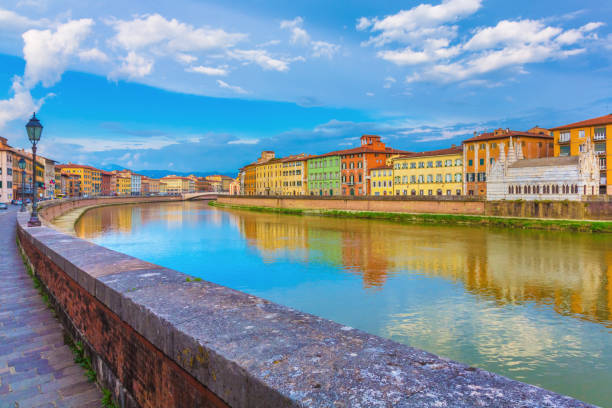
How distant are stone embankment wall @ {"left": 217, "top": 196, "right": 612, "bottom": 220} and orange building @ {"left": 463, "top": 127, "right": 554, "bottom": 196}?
6019mm

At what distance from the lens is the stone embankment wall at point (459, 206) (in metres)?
35.5

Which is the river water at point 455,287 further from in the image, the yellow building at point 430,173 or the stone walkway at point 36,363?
the yellow building at point 430,173

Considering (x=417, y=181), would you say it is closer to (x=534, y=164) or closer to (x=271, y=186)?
(x=534, y=164)

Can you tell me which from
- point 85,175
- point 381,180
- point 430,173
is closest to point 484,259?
point 430,173

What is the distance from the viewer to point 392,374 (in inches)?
75.4

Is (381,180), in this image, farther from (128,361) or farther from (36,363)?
(128,361)

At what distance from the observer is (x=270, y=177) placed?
92562 mm

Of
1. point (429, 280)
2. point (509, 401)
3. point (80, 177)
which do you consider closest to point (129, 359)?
point (509, 401)

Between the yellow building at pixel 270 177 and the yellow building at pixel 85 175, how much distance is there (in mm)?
55184

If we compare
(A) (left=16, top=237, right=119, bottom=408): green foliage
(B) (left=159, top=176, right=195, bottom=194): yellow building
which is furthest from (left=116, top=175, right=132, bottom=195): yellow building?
(A) (left=16, top=237, right=119, bottom=408): green foliage

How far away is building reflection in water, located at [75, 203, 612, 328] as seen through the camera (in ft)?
44.5

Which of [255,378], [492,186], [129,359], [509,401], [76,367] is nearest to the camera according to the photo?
[509,401]

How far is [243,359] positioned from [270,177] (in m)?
91.0

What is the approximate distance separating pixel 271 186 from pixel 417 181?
40337 millimetres
